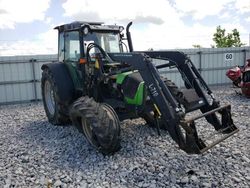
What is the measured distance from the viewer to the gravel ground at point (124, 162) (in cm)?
408

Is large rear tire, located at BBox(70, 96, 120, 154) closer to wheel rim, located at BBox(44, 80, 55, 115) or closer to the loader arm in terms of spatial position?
the loader arm

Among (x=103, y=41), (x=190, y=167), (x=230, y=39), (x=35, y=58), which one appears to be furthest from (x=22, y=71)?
(x=230, y=39)

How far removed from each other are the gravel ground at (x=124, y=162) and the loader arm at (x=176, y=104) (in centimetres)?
40

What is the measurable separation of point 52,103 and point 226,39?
85.2 feet

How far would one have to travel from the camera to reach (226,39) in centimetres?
2991

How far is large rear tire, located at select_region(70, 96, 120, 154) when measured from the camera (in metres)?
4.72

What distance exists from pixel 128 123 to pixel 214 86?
8334mm

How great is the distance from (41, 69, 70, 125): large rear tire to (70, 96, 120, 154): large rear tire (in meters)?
1.36

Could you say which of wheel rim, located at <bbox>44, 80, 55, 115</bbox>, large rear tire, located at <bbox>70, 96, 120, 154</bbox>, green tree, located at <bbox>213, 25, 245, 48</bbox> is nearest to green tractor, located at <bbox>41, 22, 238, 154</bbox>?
large rear tire, located at <bbox>70, 96, 120, 154</bbox>

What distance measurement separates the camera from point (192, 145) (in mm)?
4008

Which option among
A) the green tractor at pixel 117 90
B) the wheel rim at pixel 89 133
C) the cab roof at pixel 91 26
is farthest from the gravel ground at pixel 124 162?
the cab roof at pixel 91 26

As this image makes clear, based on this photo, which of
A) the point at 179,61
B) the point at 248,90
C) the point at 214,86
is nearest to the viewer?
the point at 179,61

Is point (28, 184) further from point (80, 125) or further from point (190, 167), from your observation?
point (190, 167)

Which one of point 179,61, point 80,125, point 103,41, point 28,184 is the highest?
point 103,41
